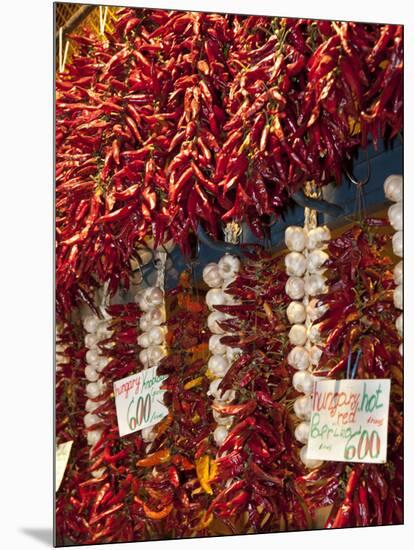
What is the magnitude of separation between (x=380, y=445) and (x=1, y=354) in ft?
3.85

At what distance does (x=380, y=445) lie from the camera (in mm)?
3562

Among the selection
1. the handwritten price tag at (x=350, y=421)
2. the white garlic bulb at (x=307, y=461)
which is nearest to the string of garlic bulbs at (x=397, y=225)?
the handwritten price tag at (x=350, y=421)

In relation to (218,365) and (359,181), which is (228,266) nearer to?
(218,365)

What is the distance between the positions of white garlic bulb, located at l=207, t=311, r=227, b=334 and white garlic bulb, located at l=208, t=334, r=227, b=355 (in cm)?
2

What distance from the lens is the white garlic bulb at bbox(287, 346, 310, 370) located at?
11.4 feet

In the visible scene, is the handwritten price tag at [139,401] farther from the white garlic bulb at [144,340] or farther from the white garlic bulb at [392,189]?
the white garlic bulb at [392,189]

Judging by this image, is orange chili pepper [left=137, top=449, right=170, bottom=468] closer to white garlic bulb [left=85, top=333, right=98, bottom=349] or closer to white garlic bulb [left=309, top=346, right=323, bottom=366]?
white garlic bulb [left=85, top=333, right=98, bottom=349]

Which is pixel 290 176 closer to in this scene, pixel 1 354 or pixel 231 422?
pixel 231 422

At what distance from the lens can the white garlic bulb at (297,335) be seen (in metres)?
3.46

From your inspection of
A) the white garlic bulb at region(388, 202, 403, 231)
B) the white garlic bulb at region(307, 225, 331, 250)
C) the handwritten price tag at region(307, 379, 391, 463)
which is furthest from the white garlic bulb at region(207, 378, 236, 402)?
the white garlic bulb at region(388, 202, 403, 231)

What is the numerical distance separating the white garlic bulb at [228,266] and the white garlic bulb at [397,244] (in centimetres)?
50

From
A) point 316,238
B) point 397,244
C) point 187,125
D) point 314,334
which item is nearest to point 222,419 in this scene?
point 314,334
